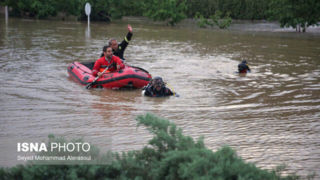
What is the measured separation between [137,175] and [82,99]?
19.8ft

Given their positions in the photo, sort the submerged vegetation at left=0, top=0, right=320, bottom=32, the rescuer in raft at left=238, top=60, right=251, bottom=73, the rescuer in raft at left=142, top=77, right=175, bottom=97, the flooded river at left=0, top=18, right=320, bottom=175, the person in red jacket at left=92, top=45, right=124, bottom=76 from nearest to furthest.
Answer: the flooded river at left=0, top=18, right=320, bottom=175, the rescuer in raft at left=142, top=77, right=175, bottom=97, the person in red jacket at left=92, top=45, right=124, bottom=76, the rescuer in raft at left=238, top=60, right=251, bottom=73, the submerged vegetation at left=0, top=0, right=320, bottom=32

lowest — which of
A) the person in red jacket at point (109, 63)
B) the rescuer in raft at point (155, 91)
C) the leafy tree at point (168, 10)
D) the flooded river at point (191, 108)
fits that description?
the flooded river at point (191, 108)

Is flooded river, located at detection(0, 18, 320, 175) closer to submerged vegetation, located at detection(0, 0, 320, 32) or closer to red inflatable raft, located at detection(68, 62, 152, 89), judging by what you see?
red inflatable raft, located at detection(68, 62, 152, 89)

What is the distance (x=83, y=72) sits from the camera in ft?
36.3

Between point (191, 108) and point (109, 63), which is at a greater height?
point (109, 63)

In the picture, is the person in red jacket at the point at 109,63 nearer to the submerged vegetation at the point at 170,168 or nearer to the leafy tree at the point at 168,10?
the submerged vegetation at the point at 170,168

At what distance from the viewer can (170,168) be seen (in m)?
3.05

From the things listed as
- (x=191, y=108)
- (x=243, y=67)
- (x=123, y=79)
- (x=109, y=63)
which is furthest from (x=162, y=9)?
(x=191, y=108)

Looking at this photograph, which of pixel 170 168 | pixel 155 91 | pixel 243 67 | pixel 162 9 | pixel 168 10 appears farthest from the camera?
pixel 162 9

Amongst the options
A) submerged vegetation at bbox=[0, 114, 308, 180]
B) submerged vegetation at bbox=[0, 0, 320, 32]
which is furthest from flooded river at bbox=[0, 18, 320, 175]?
submerged vegetation at bbox=[0, 0, 320, 32]

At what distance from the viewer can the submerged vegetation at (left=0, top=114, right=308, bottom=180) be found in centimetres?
286

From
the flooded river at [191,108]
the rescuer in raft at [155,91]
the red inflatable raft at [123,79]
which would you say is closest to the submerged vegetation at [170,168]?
the flooded river at [191,108]

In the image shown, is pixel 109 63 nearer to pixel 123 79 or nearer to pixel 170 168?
pixel 123 79

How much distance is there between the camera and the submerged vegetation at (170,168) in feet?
9.37
